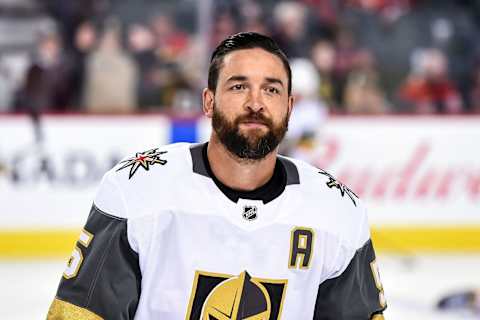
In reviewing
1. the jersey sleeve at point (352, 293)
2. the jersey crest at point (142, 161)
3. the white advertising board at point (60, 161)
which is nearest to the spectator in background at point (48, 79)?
the white advertising board at point (60, 161)

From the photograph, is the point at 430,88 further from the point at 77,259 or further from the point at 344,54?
the point at 77,259

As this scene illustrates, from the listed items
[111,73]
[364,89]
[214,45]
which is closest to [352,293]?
[214,45]

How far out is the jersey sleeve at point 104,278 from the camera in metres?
1.68

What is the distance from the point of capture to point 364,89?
19.9 ft

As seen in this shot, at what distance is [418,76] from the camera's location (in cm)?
618

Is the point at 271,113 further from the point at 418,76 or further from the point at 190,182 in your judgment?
the point at 418,76

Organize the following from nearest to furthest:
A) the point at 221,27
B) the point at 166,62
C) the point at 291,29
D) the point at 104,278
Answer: the point at 104,278 → the point at 221,27 → the point at 166,62 → the point at 291,29

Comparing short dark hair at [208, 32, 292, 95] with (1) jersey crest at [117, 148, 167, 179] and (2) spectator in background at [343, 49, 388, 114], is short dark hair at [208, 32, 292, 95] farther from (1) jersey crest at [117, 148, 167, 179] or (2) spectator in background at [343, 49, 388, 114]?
(2) spectator in background at [343, 49, 388, 114]

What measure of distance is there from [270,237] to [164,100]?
4.19 metres

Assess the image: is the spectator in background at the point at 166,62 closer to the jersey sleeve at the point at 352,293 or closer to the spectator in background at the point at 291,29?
the spectator in background at the point at 291,29

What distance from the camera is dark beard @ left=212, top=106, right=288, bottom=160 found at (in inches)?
66.6

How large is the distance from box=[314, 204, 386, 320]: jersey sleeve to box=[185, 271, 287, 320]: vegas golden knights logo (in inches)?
4.0

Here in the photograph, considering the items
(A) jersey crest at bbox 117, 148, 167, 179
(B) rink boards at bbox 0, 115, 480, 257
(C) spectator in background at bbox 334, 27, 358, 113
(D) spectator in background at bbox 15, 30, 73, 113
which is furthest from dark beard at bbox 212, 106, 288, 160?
(C) spectator in background at bbox 334, 27, 358, 113

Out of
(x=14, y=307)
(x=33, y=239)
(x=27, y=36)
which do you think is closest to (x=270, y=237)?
(x=14, y=307)
